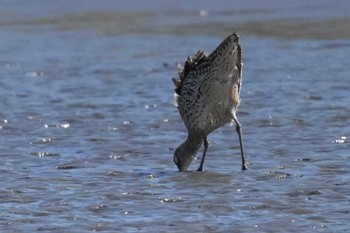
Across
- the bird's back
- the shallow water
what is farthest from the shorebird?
the shallow water

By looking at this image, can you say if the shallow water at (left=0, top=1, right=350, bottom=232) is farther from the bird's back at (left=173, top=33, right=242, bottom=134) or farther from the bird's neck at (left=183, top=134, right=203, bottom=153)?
the bird's back at (left=173, top=33, right=242, bottom=134)

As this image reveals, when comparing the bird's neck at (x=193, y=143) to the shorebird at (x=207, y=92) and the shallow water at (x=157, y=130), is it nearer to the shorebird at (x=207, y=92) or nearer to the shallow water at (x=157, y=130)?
the shorebird at (x=207, y=92)

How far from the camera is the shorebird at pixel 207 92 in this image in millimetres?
9633

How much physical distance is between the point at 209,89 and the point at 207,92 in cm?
4

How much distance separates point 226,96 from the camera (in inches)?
389

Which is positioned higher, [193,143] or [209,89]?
[209,89]

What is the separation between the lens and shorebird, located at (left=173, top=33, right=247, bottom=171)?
9633 millimetres

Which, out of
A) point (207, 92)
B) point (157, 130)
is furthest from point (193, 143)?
point (157, 130)

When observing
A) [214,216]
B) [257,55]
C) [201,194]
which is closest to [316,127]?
[201,194]

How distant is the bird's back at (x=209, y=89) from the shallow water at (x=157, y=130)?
0.29 metres

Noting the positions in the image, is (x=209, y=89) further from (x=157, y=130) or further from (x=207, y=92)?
(x=157, y=130)

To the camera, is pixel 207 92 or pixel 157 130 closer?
pixel 207 92

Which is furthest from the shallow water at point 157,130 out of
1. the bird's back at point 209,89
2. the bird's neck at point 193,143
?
the bird's back at point 209,89

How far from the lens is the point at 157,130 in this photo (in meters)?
11.0
